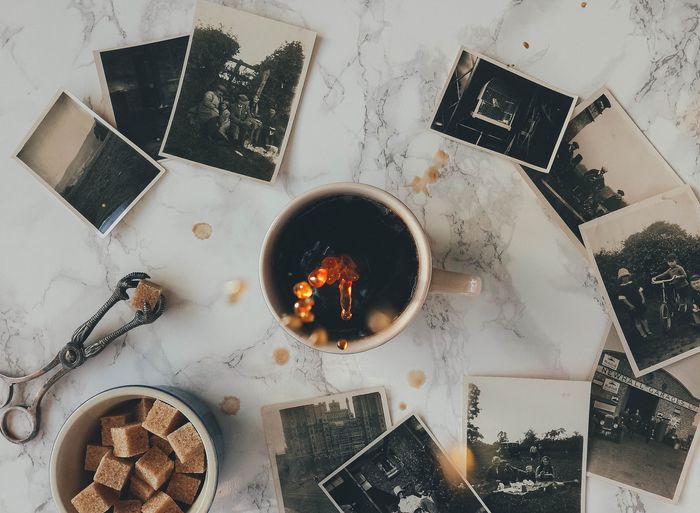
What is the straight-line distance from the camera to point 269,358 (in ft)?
2.63

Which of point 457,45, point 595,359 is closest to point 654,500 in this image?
point 595,359

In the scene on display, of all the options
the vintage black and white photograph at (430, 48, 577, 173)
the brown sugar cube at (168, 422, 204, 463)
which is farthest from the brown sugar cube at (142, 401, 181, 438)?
the vintage black and white photograph at (430, 48, 577, 173)

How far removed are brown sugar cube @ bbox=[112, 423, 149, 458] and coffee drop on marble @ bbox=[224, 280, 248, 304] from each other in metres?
0.19

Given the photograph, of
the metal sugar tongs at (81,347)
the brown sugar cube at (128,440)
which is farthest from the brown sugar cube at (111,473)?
the metal sugar tongs at (81,347)

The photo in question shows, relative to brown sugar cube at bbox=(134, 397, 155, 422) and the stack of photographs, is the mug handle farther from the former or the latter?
brown sugar cube at bbox=(134, 397, 155, 422)

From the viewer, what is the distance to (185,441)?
73 cm

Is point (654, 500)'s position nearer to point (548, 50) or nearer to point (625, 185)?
point (625, 185)

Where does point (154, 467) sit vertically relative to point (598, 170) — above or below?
below

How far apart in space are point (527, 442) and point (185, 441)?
1.45ft

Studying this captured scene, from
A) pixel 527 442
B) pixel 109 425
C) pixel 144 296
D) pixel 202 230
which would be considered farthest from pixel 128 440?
pixel 527 442

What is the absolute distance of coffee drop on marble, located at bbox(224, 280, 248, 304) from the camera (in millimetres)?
797

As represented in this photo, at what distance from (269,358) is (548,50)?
0.54m

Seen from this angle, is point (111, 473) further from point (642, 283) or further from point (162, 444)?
point (642, 283)

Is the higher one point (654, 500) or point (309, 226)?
point (309, 226)
